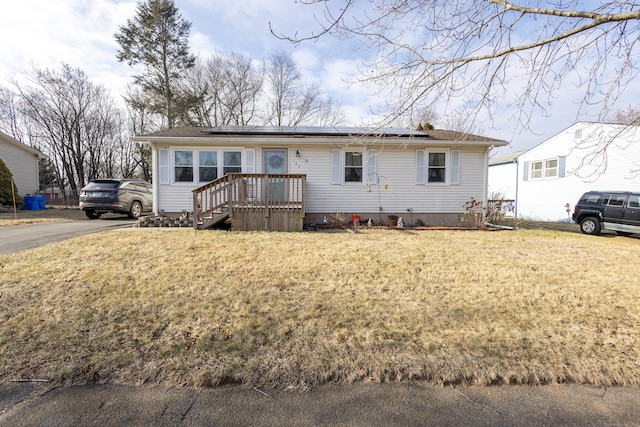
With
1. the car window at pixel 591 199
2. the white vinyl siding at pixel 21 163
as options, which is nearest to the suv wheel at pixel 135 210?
the white vinyl siding at pixel 21 163

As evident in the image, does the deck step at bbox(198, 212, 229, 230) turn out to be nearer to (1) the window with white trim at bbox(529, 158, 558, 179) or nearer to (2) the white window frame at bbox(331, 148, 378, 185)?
(2) the white window frame at bbox(331, 148, 378, 185)

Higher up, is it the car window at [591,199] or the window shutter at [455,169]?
the window shutter at [455,169]

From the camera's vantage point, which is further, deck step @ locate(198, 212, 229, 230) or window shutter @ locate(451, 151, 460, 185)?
window shutter @ locate(451, 151, 460, 185)

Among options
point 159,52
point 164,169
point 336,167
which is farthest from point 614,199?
point 159,52

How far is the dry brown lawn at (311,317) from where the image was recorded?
245 centimetres

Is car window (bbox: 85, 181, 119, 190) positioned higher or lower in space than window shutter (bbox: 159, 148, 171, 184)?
lower

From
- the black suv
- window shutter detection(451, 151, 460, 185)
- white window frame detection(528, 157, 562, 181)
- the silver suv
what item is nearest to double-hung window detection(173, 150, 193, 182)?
the silver suv

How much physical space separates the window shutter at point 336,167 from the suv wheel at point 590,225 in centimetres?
949

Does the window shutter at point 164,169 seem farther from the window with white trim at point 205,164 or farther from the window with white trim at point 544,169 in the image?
the window with white trim at point 544,169

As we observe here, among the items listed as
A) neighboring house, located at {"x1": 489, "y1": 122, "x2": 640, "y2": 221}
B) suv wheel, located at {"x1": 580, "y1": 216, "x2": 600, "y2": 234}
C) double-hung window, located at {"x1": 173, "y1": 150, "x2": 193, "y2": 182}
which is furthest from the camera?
neighboring house, located at {"x1": 489, "y1": 122, "x2": 640, "y2": 221}

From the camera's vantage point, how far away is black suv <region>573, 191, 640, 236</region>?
10250 mm

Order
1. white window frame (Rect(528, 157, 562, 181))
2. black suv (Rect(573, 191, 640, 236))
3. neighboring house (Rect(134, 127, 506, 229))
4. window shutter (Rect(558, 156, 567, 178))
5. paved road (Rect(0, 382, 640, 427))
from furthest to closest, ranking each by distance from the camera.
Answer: white window frame (Rect(528, 157, 562, 181)), window shutter (Rect(558, 156, 567, 178)), neighboring house (Rect(134, 127, 506, 229)), black suv (Rect(573, 191, 640, 236)), paved road (Rect(0, 382, 640, 427))

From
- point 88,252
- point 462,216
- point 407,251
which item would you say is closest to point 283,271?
point 407,251

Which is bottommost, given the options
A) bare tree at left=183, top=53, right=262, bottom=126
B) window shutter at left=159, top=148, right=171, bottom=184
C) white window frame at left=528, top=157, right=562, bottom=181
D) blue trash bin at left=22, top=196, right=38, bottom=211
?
blue trash bin at left=22, top=196, right=38, bottom=211
